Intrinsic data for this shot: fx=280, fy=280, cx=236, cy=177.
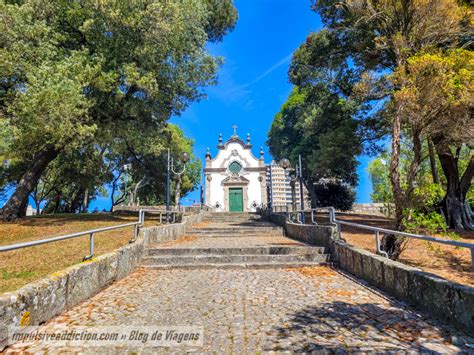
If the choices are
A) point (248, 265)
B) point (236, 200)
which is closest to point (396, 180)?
point (248, 265)

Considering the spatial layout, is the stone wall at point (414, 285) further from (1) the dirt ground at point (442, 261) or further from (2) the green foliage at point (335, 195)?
(2) the green foliage at point (335, 195)

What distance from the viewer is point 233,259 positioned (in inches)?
248

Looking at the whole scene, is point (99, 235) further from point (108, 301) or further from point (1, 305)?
point (1, 305)

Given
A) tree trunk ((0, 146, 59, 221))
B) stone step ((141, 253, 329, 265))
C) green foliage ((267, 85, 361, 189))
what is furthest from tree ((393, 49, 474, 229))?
tree trunk ((0, 146, 59, 221))

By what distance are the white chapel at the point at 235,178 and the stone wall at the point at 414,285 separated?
22.2 m

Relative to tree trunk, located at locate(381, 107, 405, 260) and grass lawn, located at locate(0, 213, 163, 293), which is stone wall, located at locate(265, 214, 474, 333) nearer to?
tree trunk, located at locate(381, 107, 405, 260)

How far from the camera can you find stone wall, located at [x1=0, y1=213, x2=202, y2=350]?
2.82 meters

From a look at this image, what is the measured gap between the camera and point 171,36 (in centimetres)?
1179

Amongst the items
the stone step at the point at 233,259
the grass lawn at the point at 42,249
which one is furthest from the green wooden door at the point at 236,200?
the stone step at the point at 233,259

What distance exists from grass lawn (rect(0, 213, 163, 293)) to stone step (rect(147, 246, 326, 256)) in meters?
1.33

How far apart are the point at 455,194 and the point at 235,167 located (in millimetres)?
20129

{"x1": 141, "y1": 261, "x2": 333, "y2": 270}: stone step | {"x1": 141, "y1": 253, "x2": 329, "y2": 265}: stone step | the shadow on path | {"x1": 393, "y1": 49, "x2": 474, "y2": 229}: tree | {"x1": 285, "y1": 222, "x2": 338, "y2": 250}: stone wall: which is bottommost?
the shadow on path

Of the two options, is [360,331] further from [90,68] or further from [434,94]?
[90,68]

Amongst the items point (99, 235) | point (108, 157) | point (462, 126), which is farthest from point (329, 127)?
point (108, 157)
